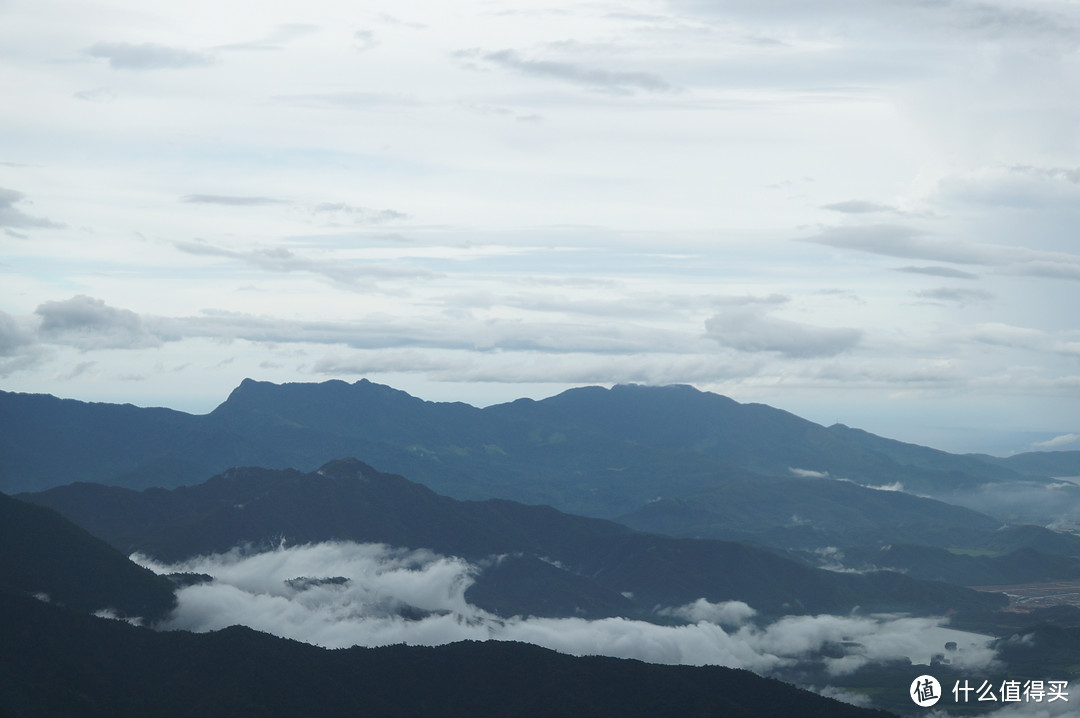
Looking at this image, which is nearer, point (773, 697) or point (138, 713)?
point (138, 713)

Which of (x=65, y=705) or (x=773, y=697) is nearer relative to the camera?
(x=65, y=705)

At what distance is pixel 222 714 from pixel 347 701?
75.4 ft

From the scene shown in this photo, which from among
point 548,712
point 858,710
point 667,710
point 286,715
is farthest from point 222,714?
point 858,710

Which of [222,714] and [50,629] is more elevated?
[50,629]

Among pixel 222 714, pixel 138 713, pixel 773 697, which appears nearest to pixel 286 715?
pixel 222 714

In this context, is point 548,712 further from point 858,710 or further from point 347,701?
point 858,710

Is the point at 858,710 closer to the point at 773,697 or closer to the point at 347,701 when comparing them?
the point at 773,697

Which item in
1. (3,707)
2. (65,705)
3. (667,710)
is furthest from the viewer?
(667,710)

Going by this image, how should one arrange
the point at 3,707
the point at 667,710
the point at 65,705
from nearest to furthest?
the point at 3,707 → the point at 65,705 → the point at 667,710

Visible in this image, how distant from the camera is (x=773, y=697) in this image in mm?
197500

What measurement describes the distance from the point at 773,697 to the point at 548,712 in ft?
134

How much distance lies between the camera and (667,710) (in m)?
195

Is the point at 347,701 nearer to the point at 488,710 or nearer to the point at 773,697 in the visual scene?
the point at 488,710

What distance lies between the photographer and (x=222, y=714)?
183m
